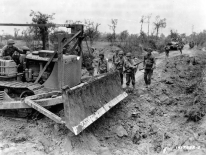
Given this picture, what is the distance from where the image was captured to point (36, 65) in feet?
21.6

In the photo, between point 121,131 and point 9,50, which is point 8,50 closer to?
point 9,50

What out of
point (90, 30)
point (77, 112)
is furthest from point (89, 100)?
point (90, 30)

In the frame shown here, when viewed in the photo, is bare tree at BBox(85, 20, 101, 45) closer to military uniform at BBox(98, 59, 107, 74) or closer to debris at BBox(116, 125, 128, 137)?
military uniform at BBox(98, 59, 107, 74)

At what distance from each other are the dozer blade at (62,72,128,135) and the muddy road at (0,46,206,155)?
430mm

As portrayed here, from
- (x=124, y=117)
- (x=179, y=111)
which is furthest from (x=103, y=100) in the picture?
(x=179, y=111)

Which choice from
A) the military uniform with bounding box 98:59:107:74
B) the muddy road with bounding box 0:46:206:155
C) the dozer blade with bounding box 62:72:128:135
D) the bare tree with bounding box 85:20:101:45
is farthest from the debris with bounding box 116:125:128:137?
the bare tree with bounding box 85:20:101:45

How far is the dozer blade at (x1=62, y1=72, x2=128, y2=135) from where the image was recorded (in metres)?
4.79

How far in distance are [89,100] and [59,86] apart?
92 cm

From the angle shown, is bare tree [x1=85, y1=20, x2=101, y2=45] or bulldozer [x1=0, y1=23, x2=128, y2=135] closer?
bulldozer [x1=0, y1=23, x2=128, y2=135]

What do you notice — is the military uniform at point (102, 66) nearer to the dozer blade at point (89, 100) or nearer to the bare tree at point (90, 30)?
the dozer blade at point (89, 100)

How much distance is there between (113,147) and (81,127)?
894 millimetres

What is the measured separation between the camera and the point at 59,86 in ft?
19.6

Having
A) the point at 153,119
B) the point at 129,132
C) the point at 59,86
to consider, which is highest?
the point at 59,86

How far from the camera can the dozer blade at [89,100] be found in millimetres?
4793
